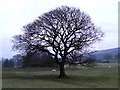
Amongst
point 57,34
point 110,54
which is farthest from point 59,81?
point 110,54

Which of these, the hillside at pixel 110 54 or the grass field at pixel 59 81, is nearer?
the grass field at pixel 59 81

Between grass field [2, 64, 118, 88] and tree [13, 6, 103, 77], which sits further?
tree [13, 6, 103, 77]

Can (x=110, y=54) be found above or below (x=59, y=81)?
above

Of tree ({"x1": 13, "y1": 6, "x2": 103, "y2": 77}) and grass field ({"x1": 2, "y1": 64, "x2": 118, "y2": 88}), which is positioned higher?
tree ({"x1": 13, "y1": 6, "x2": 103, "y2": 77})

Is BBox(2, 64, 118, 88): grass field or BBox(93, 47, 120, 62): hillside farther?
BBox(93, 47, 120, 62): hillside

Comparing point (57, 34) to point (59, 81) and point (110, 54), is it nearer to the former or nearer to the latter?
point (59, 81)

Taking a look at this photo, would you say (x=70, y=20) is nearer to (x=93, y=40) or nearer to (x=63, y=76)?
(x=93, y=40)

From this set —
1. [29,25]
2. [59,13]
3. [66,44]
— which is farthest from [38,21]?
[66,44]

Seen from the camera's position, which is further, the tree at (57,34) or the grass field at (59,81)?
the tree at (57,34)

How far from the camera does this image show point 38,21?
997 inches

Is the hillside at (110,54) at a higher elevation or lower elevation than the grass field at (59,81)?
higher

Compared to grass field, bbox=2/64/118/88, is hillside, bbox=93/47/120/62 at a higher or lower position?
higher

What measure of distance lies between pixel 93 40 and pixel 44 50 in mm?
7485

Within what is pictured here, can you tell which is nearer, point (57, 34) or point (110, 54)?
point (57, 34)
